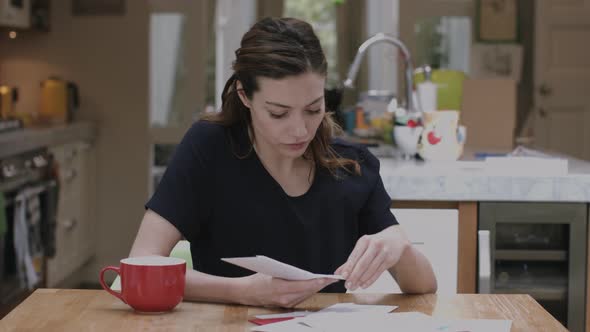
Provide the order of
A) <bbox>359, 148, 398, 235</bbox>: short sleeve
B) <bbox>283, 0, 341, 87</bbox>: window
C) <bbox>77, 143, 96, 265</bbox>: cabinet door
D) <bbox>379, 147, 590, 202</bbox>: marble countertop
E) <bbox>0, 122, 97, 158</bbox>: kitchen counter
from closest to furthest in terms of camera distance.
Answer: <bbox>359, 148, 398, 235</bbox>: short sleeve < <bbox>379, 147, 590, 202</bbox>: marble countertop < <bbox>0, 122, 97, 158</bbox>: kitchen counter < <bbox>77, 143, 96, 265</bbox>: cabinet door < <bbox>283, 0, 341, 87</bbox>: window

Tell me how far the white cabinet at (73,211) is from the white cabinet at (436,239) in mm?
2796

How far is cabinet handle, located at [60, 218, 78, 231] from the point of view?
18.5 ft

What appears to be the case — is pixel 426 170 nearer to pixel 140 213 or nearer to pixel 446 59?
pixel 140 213

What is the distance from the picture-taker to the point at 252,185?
83.0 inches

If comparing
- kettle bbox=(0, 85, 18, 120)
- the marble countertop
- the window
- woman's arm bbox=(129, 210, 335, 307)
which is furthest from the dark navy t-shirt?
the window

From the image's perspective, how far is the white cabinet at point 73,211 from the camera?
18.1ft

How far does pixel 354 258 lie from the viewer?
1789mm

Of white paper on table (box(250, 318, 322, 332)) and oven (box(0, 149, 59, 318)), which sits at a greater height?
white paper on table (box(250, 318, 322, 332))

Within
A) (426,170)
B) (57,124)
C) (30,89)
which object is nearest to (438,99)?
(426,170)

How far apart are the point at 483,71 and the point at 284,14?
1928 mm

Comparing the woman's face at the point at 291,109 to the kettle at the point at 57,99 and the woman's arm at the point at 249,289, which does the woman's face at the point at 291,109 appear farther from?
the kettle at the point at 57,99

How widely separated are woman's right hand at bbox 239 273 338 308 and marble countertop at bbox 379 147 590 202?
1.26 metres

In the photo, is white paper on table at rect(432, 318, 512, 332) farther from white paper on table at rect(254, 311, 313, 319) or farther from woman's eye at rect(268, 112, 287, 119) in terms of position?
woman's eye at rect(268, 112, 287, 119)

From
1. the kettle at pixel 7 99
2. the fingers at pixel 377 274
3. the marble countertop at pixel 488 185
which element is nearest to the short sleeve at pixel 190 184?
the fingers at pixel 377 274
